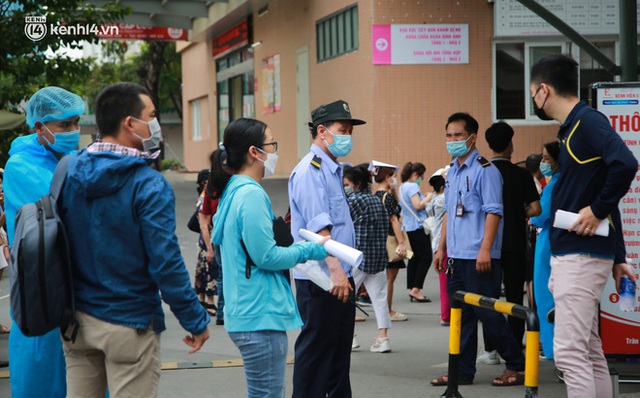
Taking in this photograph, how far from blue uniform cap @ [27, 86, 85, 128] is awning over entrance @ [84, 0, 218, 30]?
86.2ft

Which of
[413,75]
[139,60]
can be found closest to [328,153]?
[413,75]

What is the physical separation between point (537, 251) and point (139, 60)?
47.9 meters

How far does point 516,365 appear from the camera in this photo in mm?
7523

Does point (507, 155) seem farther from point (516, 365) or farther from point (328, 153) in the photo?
point (328, 153)

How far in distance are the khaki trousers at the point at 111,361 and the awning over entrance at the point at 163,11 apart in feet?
91.5

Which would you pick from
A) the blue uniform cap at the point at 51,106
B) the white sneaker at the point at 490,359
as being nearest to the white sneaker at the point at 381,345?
the white sneaker at the point at 490,359

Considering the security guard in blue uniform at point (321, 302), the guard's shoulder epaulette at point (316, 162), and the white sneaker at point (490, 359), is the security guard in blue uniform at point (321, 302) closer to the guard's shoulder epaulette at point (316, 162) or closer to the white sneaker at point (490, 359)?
the guard's shoulder epaulette at point (316, 162)

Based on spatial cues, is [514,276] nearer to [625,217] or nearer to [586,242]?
[625,217]

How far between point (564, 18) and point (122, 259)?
60.9ft

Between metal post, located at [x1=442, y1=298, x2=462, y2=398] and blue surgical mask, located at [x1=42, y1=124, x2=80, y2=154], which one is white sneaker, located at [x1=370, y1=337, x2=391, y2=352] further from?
blue surgical mask, located at [x1=42, y1=124, x2=80, y2=154]

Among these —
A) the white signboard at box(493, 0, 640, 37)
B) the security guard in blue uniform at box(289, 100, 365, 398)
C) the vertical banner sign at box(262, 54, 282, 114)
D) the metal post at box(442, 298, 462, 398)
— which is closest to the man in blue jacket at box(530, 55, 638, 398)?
the metal post at box(442, 298, 462, 398)

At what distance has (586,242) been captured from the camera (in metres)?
5.30

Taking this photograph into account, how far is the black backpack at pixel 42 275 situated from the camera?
390 centimetres

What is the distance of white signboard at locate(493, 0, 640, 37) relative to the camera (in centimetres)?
2083
